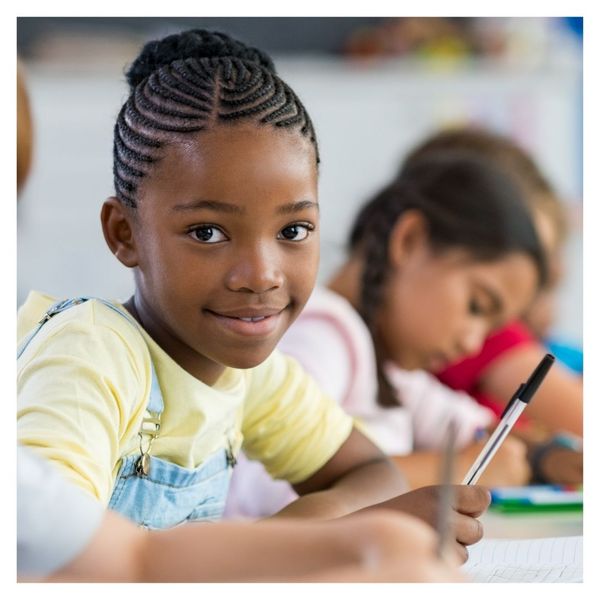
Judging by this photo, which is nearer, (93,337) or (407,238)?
(93,337)

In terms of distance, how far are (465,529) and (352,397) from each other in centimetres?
40

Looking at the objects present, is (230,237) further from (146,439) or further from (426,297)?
(426,297)

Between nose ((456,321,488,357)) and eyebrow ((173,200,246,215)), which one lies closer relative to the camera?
eyebrow ((173,200,246,215))

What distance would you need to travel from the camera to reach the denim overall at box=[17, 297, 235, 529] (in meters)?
0.41

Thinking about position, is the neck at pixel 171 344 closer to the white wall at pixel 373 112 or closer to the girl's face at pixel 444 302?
the girl's face at pixel 444 302

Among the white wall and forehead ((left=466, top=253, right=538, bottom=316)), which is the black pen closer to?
forehead ((left=466, top=253, right=538, bottom=316))

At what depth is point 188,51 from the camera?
43cm

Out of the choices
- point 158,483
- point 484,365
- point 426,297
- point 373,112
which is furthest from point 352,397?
point 373,112

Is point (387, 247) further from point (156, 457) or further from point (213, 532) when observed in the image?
point (213, 532)

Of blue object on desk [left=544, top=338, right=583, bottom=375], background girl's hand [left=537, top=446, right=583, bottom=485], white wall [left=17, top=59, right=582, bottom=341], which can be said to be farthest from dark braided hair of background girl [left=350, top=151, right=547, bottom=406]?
white wall [left=17, top=59, right=582, bottom=341]

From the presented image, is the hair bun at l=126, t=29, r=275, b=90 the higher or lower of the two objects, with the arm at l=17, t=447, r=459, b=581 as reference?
higher

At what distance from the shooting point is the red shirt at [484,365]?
98 centimetres
